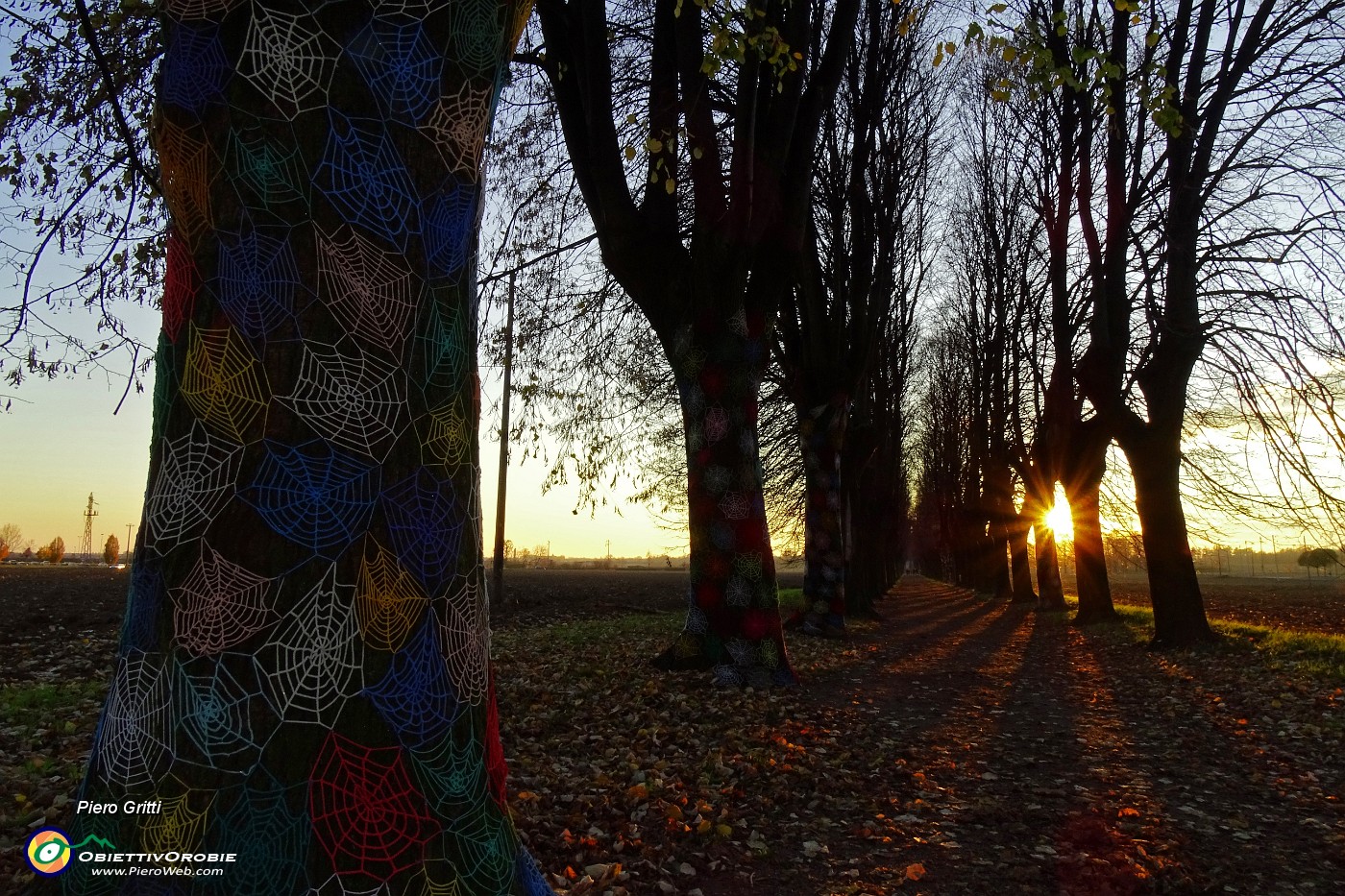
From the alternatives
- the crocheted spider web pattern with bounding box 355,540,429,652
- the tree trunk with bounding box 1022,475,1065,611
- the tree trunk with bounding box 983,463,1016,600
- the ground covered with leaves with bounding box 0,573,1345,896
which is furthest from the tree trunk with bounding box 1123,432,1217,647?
the tree trunk with bounding box 983,463,1016,600

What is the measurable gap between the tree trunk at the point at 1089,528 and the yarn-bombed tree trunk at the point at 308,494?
15.5 m

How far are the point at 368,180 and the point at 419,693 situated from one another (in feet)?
4.46

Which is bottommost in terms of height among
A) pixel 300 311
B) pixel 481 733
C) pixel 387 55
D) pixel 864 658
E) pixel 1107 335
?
pixel 864 658

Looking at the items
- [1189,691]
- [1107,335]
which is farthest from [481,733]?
[1107,335]

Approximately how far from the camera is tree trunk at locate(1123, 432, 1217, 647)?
9.80 m

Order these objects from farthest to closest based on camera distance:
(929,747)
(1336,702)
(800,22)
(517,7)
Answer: (800,22)
(1336,702)
(929,747)
(517,7)

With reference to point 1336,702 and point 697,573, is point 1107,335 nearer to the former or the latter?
point 1336,702

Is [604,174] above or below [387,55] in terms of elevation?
above

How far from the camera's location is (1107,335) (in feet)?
36.7

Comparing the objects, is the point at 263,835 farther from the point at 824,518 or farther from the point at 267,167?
the point at 824,518

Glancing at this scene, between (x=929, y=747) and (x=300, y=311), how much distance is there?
5.07m

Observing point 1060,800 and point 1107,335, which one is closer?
point 1060,800

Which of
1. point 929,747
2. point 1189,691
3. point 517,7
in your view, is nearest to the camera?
point 517,7

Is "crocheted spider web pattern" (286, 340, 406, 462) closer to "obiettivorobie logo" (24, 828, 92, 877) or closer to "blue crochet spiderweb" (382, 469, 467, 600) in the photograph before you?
"blue crochet spiderweb" (382, 469, 467, 600)
